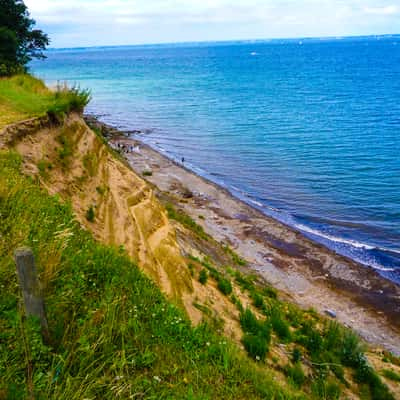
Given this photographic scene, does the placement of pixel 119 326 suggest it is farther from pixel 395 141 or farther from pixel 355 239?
pixel 395 141

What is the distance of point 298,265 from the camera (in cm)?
1959

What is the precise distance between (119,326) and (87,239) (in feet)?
7.82

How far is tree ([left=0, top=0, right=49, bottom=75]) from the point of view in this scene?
920 inches

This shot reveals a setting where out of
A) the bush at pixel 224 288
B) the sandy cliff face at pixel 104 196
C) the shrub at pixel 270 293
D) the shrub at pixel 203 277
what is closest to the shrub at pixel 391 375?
the bush at pixel 224 288

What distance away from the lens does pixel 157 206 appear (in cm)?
1321

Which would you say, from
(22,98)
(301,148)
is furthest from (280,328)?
(301,148)

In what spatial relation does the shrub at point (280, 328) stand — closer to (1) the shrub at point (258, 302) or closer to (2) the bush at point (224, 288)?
(1) the shrub at point (258, 302)

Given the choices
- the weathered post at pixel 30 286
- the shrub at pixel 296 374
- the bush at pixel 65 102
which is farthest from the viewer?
the bush at pixel 65 102

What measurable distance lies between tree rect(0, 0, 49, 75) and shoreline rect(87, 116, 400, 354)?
497 inches

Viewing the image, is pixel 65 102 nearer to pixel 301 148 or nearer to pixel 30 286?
pixel 30 286

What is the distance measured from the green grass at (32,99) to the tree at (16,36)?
9099 millimetres

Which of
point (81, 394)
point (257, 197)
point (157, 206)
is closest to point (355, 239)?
point (257, 197)

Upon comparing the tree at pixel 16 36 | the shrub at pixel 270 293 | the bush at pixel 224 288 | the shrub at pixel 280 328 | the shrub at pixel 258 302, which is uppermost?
the tree at pixel 16 36

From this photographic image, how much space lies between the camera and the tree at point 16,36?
920 inches
